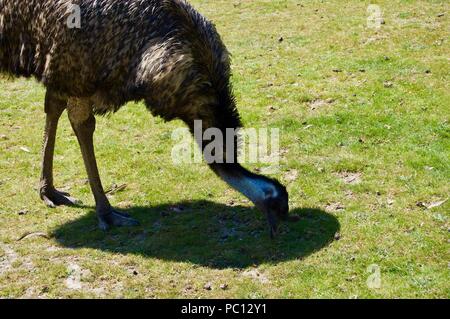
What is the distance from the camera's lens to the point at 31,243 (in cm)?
788

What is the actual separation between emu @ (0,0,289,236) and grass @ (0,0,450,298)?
0.80 meters

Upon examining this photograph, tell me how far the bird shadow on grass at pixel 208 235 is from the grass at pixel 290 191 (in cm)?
2

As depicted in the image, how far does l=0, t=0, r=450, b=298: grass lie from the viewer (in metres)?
6.95

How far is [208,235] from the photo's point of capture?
7797mm

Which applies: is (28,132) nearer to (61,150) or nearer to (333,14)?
(61,150)

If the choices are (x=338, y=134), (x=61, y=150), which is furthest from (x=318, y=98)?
(x=61, y=150)

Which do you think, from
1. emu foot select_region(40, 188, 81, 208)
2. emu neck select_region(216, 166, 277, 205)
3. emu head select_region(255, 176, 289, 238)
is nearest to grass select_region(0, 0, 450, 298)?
emu foot select_region(40, 188, 81, 208)

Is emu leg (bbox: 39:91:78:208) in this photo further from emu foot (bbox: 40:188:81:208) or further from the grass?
the grass

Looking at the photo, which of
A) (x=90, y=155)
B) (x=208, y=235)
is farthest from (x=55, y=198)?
(x=208, y=235)

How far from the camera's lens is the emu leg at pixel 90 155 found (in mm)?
7914

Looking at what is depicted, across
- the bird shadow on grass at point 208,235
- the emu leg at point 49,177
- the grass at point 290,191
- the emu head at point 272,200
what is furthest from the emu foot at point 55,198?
the emu head at point 272,200

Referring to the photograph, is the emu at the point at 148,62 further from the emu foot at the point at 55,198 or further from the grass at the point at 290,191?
the emu foot at the point at 55,198

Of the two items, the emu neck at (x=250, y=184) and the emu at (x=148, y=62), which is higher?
the emu at (x=148, y=62)

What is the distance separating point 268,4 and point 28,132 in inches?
297
